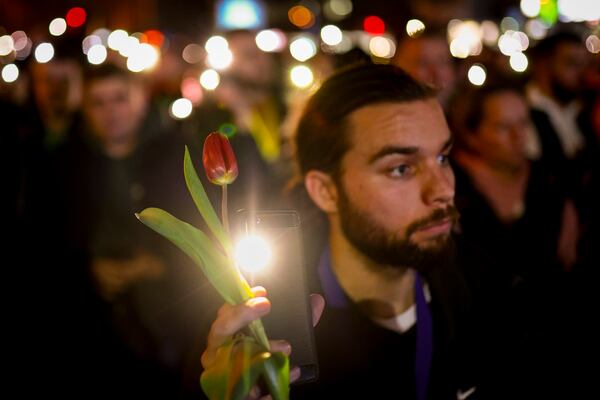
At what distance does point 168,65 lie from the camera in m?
9.33

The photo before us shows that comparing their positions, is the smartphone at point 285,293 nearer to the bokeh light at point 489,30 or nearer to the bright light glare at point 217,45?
the bright light glare at point 217,45

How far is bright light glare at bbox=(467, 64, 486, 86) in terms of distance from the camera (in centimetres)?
482

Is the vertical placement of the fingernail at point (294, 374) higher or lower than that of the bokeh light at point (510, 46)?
lower

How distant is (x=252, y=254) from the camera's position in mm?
1650

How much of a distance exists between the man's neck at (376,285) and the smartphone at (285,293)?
0.77m

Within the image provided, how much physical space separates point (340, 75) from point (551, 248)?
2.06 m

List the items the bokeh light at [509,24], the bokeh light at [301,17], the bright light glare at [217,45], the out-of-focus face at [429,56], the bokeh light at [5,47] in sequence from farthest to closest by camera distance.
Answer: the bokeh light at [301,17], the bokeh light at [509,24], the bokeh light at [5,47], the bright light glare at [217,45], the out-of-focus face at [429,56]

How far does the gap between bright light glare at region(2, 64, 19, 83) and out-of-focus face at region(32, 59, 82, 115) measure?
33.2 inches

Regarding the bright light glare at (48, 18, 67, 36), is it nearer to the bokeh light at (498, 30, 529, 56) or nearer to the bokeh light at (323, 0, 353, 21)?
the bokeh light at (498, 30, 529, 56)

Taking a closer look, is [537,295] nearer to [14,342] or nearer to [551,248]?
[551,248]

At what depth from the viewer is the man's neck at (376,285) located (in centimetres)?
245

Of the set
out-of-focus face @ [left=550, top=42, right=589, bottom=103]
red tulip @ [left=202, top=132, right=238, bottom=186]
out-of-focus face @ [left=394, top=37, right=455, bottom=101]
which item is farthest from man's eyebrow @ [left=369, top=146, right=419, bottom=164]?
out-of-focus face @ [left=550, top=42, right=589, bottom=103]

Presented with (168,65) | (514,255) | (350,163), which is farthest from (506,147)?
(168,65)

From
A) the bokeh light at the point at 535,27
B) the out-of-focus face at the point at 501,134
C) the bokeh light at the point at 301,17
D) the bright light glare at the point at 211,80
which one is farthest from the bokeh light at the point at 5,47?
the bokeh light at the point at 301,17
